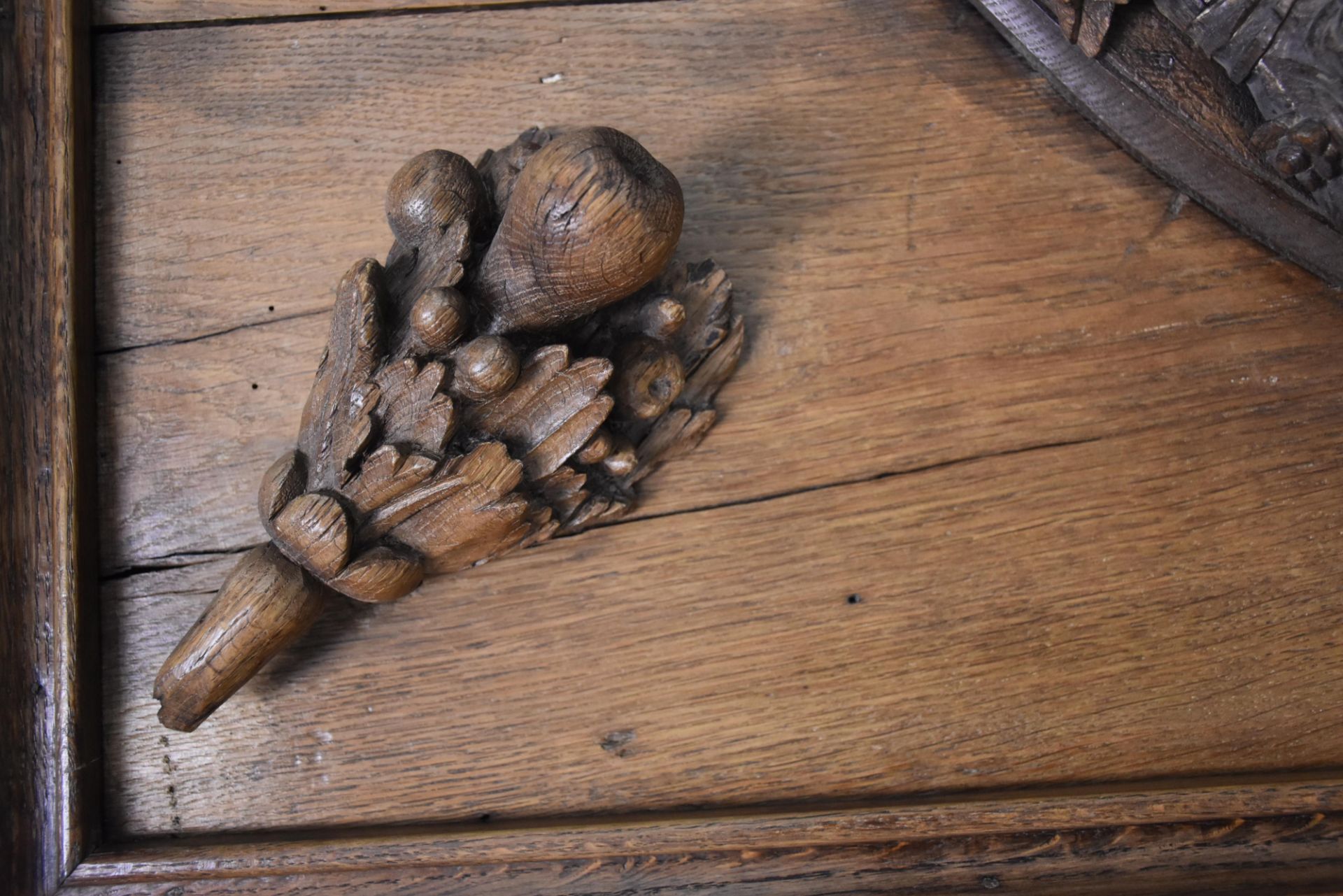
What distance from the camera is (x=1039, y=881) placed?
0.71m

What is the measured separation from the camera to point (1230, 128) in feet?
2.27

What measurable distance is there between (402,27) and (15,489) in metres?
0.46

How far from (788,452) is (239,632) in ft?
1.35

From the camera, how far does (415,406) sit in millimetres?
645

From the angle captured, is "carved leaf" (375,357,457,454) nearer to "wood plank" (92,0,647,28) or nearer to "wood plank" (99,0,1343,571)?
"wood plank" (99,0,1343,571)

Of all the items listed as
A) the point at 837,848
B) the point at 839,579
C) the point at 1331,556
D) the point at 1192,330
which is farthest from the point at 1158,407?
the point at 837,848

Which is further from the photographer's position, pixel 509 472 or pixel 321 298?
pixel 321 298

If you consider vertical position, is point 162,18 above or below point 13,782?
above

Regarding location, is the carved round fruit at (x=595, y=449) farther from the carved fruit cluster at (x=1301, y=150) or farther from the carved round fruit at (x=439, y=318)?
the carved fruit cluster at (x=1301, y=150)

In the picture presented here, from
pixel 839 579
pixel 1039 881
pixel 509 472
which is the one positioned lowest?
pixel 1039 881

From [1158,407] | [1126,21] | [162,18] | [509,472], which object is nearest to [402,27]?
[162,18]

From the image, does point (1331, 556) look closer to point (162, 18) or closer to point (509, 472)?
point (509, 472)

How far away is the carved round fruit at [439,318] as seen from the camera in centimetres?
62

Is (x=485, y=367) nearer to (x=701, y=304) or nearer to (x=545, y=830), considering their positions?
(x=701, y=304)
